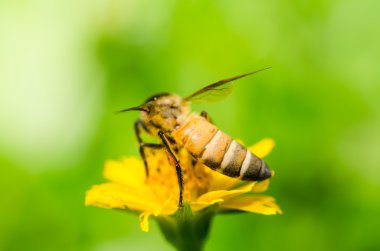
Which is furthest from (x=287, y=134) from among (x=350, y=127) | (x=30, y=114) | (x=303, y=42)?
(x=30, y=114)

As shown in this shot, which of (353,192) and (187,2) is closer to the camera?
(353,192)

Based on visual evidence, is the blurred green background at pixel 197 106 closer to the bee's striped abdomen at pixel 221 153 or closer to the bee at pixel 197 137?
the bee at pixel 197 137

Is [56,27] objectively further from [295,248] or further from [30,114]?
[295,248]

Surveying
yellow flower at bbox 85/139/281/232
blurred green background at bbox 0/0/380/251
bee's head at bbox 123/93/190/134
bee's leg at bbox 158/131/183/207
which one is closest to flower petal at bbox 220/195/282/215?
yellow flower at bbox 85/139/281/232

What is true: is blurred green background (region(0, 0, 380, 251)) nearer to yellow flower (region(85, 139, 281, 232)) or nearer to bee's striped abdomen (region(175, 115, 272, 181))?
yellow flower (region(85, 139, 281, 232))

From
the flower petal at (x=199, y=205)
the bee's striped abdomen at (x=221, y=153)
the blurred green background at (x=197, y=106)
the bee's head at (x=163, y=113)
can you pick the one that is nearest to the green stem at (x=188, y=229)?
the flower petal at (x=199, y=205)

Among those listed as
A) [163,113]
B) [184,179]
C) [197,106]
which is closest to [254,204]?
[184,179]
